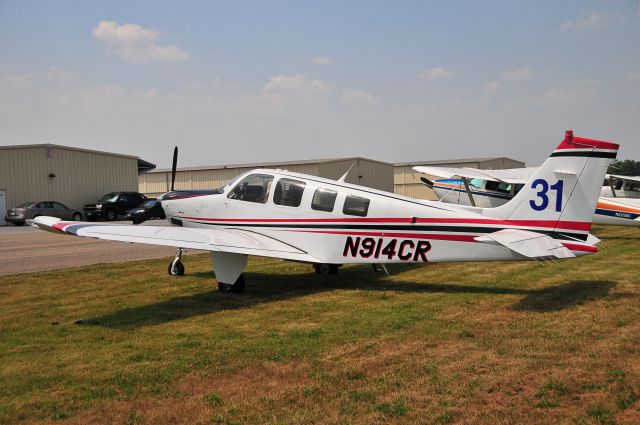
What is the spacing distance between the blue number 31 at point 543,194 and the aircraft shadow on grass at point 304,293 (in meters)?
1.38

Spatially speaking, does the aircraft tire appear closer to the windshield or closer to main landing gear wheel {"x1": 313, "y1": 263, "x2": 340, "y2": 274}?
main landing gear wheel {"x1": 313, "y1": 263, "x2": 340, "y2": 274}

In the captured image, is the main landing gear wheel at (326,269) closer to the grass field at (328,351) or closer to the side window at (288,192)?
the grass field at (328,351)

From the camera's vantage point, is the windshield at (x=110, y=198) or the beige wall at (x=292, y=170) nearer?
the windshield at (x=110, y=198)

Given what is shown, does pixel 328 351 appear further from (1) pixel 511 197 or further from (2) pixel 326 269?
(1) pixel 511 197

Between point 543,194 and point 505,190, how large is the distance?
14.0 m

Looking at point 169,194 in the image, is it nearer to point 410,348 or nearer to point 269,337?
point 269,337

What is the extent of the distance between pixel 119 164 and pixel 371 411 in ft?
141

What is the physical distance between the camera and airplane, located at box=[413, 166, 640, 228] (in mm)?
19016

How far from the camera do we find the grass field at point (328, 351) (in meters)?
4.48

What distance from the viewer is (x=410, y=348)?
6055 millimetres

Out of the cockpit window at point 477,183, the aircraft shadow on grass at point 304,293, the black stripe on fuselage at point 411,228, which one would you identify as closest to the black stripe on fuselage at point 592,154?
the black stripe on fuselage at point 411,228

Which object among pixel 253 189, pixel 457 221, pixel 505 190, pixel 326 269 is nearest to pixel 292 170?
pixel 505 190

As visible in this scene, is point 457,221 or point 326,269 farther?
point 326,269

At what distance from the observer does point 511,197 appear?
21641mm
